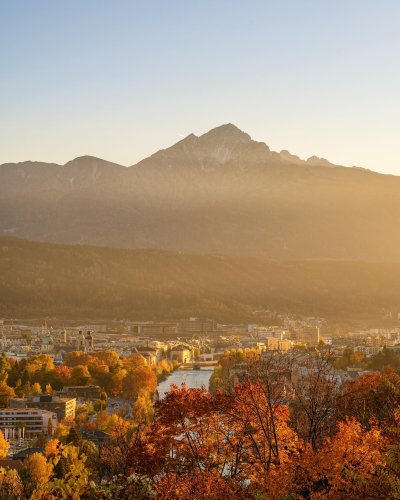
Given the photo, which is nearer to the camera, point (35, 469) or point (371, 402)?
point (371, 402)

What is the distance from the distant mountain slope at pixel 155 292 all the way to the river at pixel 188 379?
6934 centimetres

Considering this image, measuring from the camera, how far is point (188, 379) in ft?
254

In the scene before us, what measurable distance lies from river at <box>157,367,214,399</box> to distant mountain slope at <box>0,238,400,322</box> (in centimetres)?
6934

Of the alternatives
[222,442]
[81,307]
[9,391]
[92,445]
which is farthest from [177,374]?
[81,307]

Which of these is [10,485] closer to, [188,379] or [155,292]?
[188,379]

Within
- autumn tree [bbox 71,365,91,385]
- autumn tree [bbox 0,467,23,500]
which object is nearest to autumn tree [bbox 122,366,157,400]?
autumn tree [bbox 71,365,91,385]

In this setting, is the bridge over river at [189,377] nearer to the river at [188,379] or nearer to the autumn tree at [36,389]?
the river at [188,379]

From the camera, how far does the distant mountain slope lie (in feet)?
536

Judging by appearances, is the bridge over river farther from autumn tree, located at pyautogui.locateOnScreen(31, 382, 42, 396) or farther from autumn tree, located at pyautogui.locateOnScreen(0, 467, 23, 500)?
autumn tree, located at pyautogui.locateOnScreen(0, 467, 23, 500)

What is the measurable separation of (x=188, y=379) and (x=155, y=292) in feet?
326

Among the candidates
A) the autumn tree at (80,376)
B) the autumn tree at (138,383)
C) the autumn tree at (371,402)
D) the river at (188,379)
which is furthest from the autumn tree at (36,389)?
the autumn tree at (371,402)

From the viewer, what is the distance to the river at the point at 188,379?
7006 cm

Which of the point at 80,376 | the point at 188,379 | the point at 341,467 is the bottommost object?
the point at 188,379

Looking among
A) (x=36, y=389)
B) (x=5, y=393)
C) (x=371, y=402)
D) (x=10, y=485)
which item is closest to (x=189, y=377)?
(x=36, y=389)
